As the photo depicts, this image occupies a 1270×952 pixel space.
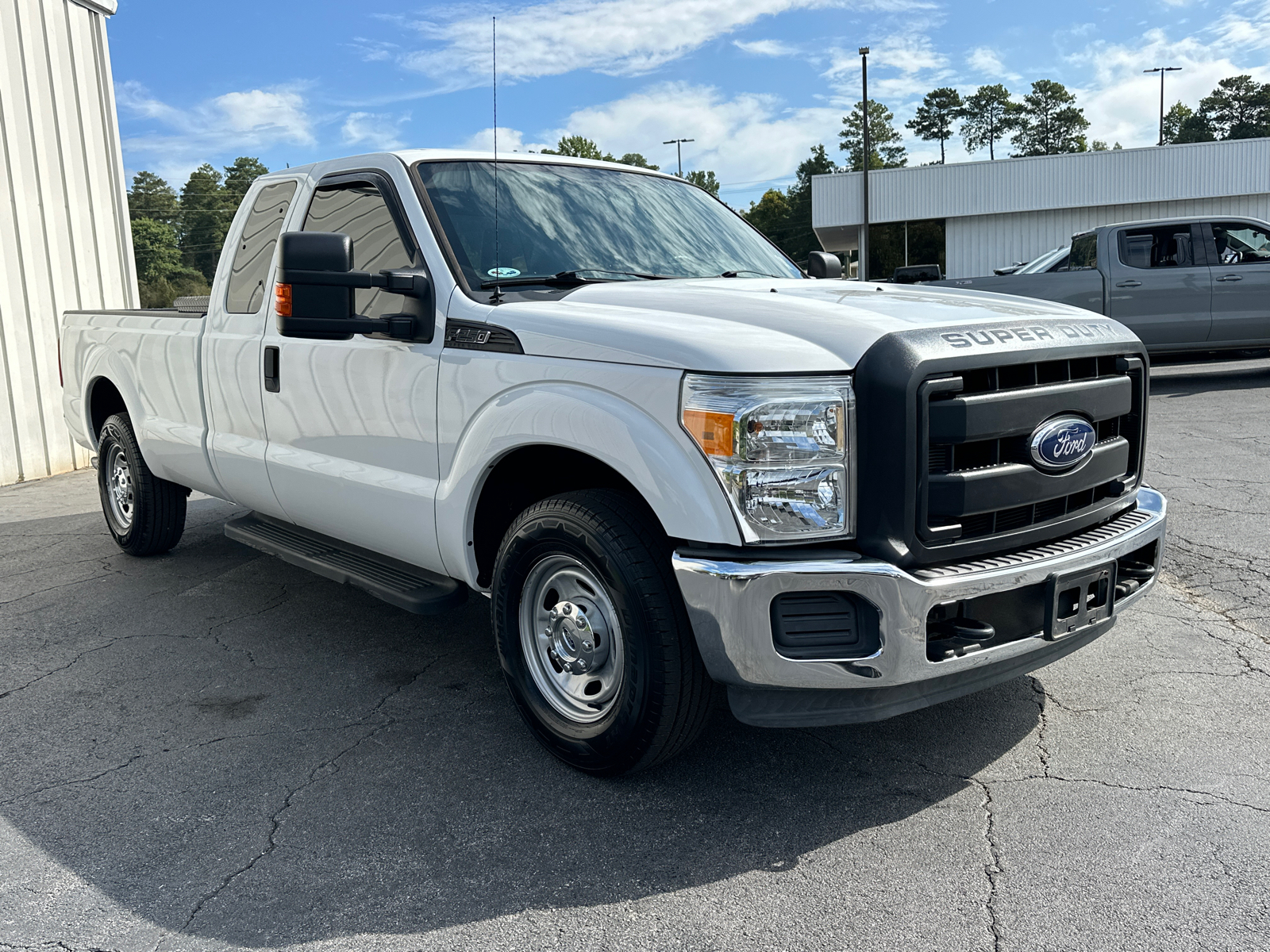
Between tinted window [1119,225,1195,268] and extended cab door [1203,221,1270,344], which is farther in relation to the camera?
tinted window [1119,225,1195,268]

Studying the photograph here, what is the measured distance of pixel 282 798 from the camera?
322 cm

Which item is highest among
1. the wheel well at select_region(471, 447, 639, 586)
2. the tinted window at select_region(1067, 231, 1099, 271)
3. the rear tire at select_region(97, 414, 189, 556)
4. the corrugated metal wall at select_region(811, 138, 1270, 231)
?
the corrugated metal wall at select_region(811, 138, 1270, 231)

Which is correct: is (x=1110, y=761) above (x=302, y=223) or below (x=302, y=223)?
below

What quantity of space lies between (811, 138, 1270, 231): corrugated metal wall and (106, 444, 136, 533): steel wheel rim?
32.0 meters

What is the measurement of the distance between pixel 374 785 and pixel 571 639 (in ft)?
2.48

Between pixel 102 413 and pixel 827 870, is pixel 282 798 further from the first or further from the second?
pixel 102 413

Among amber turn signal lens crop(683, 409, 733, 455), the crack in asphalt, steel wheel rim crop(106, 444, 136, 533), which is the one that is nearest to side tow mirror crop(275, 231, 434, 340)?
amber turn signal lens crop(683, 409, 733, 455)

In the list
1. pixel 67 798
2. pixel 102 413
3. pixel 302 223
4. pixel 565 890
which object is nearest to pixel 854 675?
pixel 565 890

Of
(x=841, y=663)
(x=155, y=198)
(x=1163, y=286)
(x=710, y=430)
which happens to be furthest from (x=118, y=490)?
(x=155, y=198)

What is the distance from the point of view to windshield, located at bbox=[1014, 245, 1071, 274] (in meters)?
12.4

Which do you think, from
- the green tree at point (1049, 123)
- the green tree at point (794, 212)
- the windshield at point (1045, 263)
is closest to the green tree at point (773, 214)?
the green tree at point (794, 212)

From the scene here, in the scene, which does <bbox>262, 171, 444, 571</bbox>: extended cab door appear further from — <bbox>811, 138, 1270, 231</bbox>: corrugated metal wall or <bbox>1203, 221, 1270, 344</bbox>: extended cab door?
<bbox>811, 138, 1270, 231</bbox>: corrugated metal wall

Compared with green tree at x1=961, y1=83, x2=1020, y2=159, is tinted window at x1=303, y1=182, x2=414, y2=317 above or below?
below

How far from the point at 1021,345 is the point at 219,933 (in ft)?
8.43
